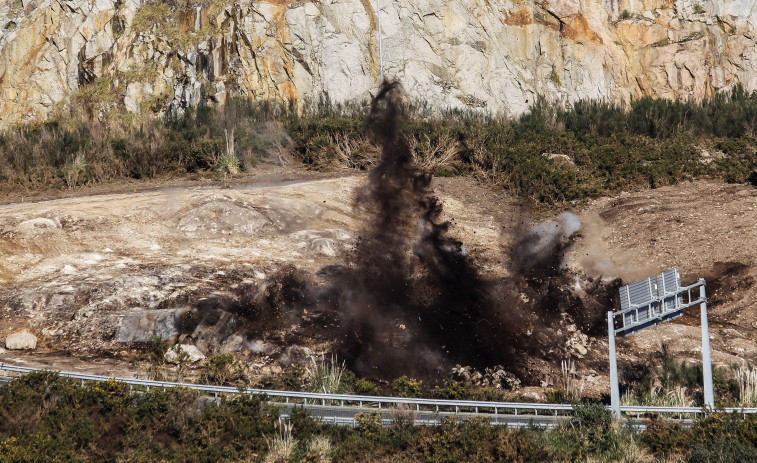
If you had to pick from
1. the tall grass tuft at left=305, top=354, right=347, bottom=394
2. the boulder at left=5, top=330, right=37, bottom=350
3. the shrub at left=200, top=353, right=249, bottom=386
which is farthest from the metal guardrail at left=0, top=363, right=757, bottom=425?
the boulder at left=5, top=330, right=37, bottom=350

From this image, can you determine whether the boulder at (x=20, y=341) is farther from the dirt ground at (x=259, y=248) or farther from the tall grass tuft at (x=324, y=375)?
the tall grass tuft at (x=324, y=375)

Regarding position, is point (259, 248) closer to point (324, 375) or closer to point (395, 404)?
point (324, 375)

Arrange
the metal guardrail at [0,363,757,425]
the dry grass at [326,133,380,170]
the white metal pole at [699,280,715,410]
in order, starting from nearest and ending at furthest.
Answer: the metal guardrail at [0,363,757,425] < the white metal pole at [699,280,715,410] < the dry grass at [326,133,380,170]

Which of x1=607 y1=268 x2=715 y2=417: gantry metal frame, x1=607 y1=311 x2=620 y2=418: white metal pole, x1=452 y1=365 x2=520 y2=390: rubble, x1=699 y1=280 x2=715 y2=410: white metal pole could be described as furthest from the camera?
x1=452 y1=365 x2=520 y2=390: rubble

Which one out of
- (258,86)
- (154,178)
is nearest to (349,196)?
(154,178)

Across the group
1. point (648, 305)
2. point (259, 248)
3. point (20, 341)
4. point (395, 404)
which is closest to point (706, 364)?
point (648, 305)

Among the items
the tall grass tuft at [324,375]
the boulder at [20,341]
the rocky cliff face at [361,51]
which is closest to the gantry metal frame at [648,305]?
A: the tall grass tuft at [324,375]

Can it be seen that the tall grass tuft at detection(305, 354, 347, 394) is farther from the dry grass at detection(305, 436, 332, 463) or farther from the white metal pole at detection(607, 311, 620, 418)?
the white metal pole at detection(607, 311, 620, 418)
